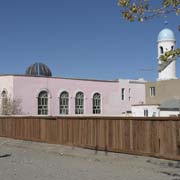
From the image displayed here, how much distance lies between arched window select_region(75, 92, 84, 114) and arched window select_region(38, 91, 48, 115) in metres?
4.95

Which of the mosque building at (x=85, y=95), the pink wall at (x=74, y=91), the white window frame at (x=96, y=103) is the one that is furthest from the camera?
the white window frame at (x=96, y=103)

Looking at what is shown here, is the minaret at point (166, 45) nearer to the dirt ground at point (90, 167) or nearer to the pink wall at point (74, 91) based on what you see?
the pink wall at point (74, 91)

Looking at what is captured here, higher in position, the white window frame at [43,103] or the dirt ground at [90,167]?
the white window frame at [43,103]

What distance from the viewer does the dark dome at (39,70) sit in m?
60.7

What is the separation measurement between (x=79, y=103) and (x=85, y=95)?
164 cm

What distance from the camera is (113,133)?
18.7m

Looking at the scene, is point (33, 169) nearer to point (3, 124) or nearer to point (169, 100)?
point (3, 124)

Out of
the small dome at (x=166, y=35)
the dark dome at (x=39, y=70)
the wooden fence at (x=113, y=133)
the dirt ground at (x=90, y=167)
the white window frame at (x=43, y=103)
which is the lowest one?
the dirt ground at (x=90, y=167)

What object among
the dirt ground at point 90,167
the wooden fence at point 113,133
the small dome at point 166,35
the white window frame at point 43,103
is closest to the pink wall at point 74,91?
the white window frame at point 43,103

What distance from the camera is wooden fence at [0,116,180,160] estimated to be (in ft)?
51.6

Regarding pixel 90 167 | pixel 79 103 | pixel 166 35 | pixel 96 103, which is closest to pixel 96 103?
pixel 96 103

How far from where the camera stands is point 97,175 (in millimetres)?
12883

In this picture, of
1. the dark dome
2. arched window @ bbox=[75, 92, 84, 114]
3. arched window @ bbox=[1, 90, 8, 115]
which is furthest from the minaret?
arched window @ bbox=[1, 90, 8, 115]

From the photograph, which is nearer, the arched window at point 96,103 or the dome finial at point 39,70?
the dome finial at point 39,70
